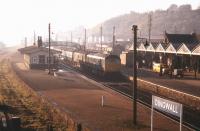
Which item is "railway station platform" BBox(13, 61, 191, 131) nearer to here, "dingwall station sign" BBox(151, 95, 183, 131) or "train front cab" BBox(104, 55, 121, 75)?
"dingwall station sign" BBox(151, 95, 183, 131)

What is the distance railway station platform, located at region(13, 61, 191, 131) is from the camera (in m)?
21.6

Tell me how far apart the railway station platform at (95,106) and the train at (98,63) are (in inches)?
255

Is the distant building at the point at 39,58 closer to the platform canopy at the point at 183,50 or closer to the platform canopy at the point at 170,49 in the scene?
the platform canopy at the point at 170,49

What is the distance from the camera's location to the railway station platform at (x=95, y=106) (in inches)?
851

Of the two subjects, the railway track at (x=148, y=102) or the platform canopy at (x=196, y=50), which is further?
the platform canopy at (x=196, y=50)

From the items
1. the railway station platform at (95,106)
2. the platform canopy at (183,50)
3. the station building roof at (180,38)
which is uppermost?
the station building roof at (180,38)

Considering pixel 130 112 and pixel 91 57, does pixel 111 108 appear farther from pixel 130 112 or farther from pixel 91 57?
pixel 91 57

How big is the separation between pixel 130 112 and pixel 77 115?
13.1ft

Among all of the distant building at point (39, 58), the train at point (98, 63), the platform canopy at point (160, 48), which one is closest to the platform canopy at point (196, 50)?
the platform canopy at point (160, 48)

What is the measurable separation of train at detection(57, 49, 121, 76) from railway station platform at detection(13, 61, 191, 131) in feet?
21.2

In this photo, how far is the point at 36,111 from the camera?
2708cm

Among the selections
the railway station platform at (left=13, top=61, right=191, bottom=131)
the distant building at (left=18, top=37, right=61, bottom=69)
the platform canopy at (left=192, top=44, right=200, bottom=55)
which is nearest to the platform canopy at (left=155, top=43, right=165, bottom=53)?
the platform canopy at (left=192, top=44, right=200, bottom=55)

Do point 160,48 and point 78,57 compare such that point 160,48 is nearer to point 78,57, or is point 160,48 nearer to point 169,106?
point 78,57

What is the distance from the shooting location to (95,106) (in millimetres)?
27562
